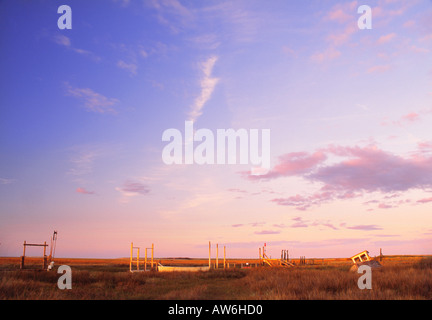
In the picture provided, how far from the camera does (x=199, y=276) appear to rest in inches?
1287

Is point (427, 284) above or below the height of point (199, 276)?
above
